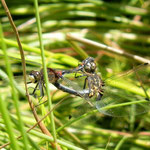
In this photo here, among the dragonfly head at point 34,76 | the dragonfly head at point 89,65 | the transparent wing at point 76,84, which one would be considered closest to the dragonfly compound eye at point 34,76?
the dragonfly head at point 34,76

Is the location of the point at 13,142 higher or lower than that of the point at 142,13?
lower

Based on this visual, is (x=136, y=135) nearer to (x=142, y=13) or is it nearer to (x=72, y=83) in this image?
(x=72, y=83)

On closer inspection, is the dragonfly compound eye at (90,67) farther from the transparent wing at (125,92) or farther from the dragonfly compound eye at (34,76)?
the dragonfly compound eye at (34,76)

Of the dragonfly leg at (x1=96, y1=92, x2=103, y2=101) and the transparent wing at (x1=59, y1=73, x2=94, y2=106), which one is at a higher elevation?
the transparent wing at (x1=59, y1=73, x2=94, y2=106)

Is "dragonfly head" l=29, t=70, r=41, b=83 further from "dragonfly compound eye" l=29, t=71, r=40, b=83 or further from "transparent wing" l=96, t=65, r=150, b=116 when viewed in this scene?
"transparent wing" l=96, t=65, r=150, b=116

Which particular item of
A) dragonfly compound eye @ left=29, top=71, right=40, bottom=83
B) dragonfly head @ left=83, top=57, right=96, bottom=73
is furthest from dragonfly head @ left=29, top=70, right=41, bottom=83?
dragonfly head @ left=83, top=57, right=96, bottom=73

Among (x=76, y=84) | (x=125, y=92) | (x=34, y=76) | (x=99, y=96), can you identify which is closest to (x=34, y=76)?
(x=34, y=76)

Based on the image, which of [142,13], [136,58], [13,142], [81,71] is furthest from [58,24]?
[13,142]

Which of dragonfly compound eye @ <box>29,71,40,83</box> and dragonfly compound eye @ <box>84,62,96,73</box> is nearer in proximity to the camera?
dragonfly compound eye @ <box>29,71,40,83</box>

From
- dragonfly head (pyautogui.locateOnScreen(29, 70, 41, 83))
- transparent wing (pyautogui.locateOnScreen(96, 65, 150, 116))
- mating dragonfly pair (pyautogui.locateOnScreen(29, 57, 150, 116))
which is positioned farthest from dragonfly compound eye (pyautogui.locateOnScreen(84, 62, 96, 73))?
dragonfly head (pyautogui.locateOnScreen(29, 70, 41, 83))

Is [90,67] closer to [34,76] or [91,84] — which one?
[91,84]
